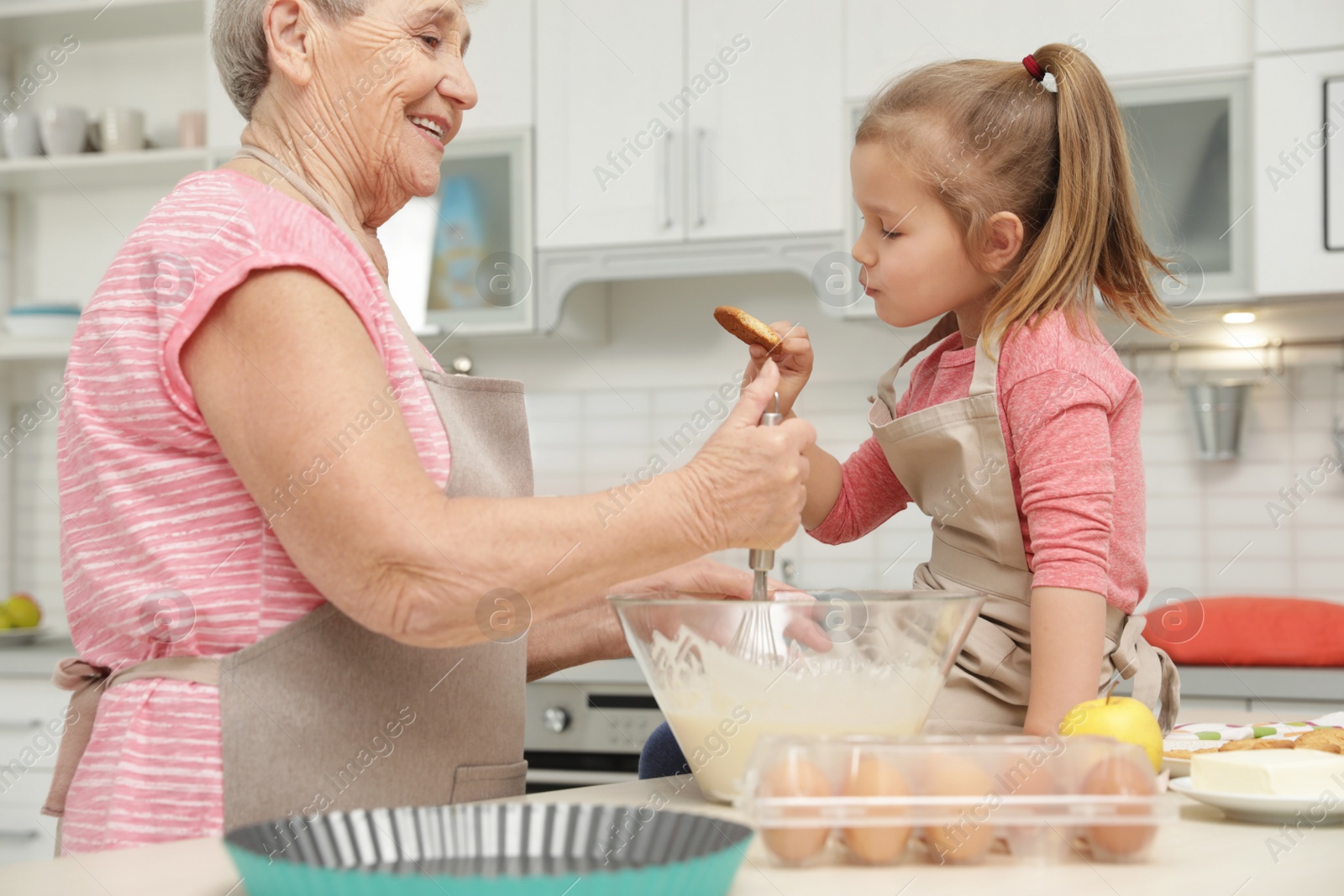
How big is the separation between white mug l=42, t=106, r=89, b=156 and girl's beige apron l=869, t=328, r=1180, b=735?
2.54 m

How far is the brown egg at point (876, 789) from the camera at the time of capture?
63 cm

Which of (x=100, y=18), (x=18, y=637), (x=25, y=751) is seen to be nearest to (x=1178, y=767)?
(x=25, y=751)

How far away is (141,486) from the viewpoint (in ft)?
2.96

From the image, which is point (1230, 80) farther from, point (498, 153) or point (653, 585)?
point (653, 585)

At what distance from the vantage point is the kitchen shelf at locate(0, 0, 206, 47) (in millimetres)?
2934

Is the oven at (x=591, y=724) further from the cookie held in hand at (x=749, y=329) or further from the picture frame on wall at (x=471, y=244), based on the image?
the cookie held in hand at (x=749, y=329)

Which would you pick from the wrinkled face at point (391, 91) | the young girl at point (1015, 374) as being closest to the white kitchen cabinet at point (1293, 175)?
the young girl at point (1015, 374)

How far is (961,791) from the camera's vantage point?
64 cm

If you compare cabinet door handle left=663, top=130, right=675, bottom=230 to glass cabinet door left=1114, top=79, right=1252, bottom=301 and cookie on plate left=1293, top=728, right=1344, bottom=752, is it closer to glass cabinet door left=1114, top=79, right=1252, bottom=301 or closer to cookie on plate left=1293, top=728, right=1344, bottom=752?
glass cabinet door left=1114, top=79, right=1252, bottom=301

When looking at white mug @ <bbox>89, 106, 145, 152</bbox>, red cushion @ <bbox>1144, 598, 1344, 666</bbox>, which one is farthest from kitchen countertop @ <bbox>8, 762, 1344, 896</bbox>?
white mug @ <bbox>89, 106, 145, 152</bbox>

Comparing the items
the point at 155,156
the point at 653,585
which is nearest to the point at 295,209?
the point at 653,585

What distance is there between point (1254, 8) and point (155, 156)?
7.63ft

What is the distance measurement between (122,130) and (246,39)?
82.3 inches

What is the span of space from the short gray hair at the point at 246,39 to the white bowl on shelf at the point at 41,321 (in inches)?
79.0
